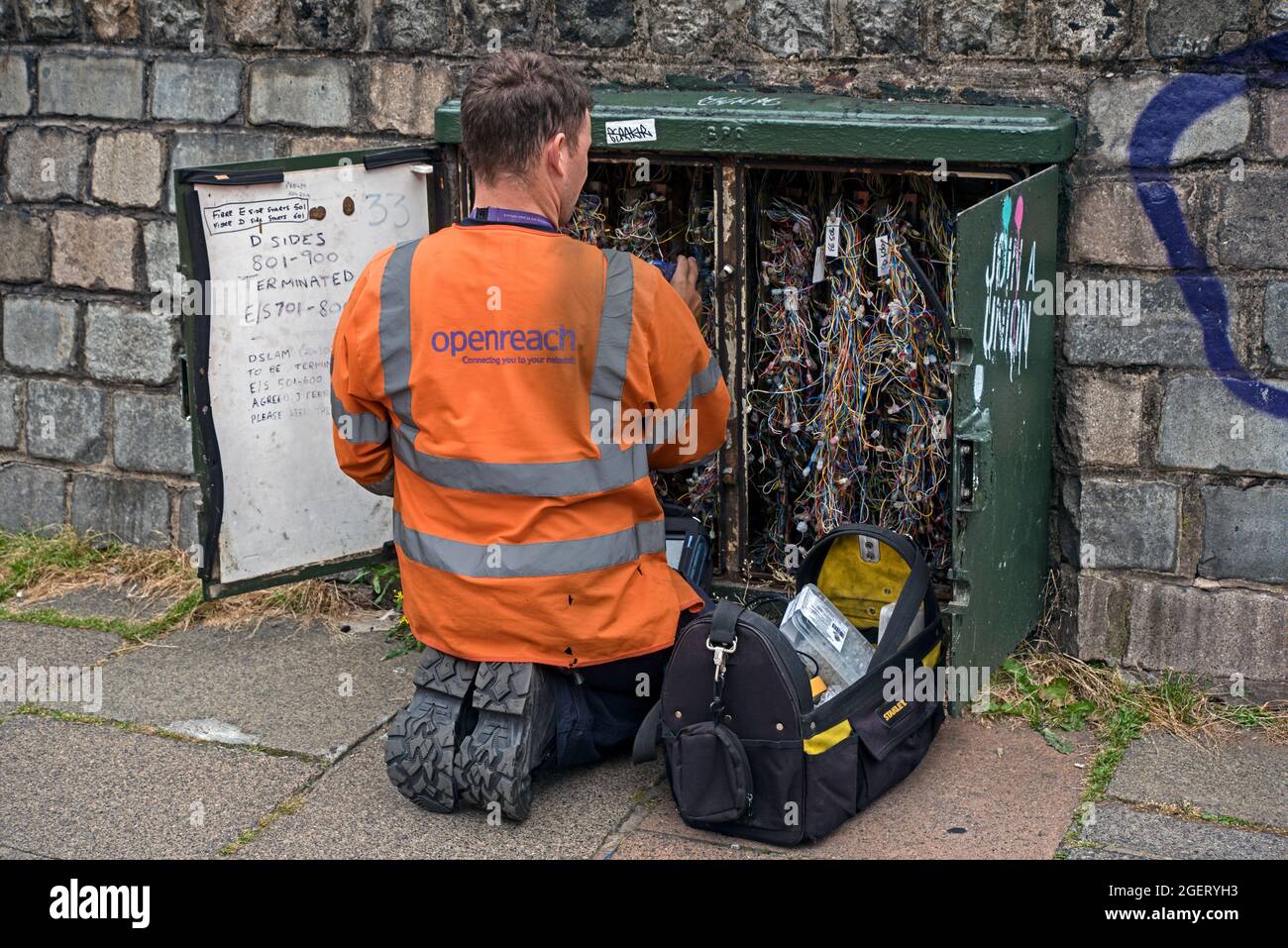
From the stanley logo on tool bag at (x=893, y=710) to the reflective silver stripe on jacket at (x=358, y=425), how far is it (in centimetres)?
145

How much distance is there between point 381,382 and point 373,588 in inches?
66.1

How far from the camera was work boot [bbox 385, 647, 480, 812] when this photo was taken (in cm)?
396

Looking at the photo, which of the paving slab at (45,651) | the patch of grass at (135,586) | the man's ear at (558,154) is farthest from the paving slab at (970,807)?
the paving slab at (45,651)

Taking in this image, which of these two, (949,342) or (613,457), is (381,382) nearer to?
(613,457)

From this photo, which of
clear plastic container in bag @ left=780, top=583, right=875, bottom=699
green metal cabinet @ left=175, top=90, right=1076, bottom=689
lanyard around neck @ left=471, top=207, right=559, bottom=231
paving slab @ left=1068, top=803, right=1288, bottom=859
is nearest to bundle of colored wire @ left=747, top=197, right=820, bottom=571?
green metal cabinet @ left=175, top=90, right=1076, bottom=689

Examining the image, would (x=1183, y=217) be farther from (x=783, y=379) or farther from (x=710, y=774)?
(x=710, y=774)

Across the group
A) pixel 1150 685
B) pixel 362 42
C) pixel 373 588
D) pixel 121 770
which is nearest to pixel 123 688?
pixel 121 770

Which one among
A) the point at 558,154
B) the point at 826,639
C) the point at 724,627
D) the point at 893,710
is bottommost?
the point at 893,710

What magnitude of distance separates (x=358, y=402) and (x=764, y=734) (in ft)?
4.29

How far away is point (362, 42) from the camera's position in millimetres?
5094

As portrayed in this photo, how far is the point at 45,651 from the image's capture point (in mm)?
5184

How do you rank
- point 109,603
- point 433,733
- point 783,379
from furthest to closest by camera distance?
point 109,603 → point 783,379 → point 433,733

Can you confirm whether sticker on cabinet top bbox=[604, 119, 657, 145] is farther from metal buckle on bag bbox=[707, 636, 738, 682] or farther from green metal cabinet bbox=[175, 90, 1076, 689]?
metal buckle on bag bbox=[707, 636, 738, 682]

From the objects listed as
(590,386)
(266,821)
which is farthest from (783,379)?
(266,821)
